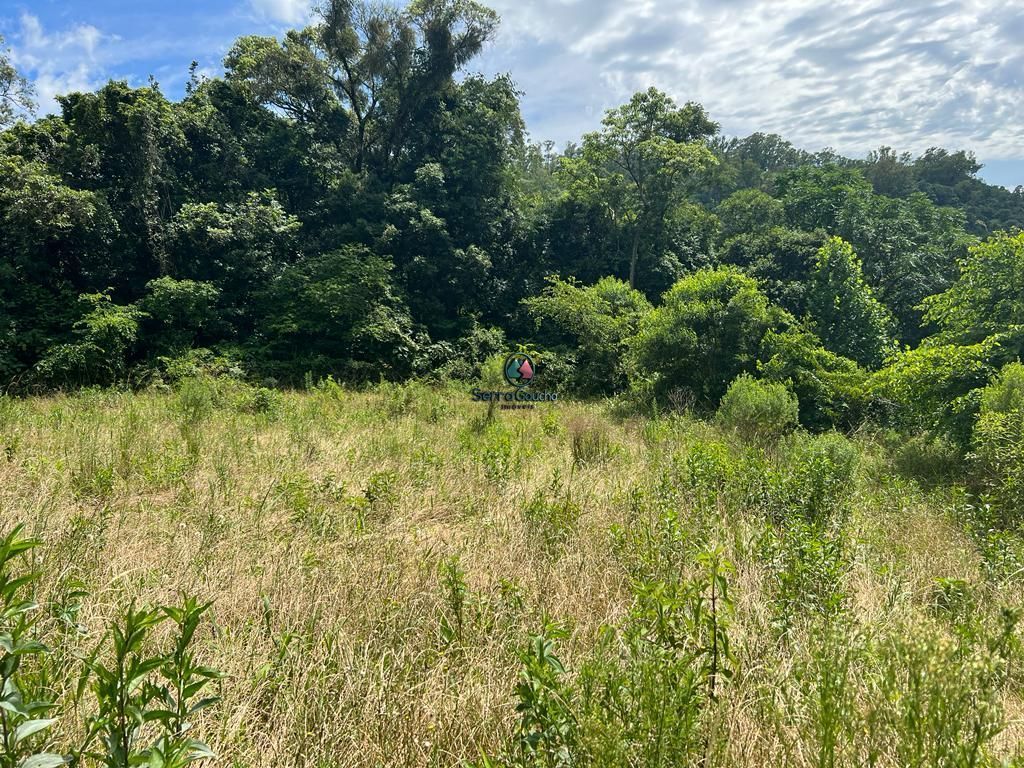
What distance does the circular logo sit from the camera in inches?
338

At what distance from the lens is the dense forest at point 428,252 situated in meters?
10.6

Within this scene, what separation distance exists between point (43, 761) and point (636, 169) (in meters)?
20.6

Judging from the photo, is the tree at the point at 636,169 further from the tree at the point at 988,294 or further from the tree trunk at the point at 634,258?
the tree at the point at 988,294

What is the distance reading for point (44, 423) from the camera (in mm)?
5910

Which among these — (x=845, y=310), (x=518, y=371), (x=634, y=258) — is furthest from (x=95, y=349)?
(x=845, y=310)

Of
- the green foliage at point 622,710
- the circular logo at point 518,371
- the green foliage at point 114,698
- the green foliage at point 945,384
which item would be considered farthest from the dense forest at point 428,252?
the green foliage at point 114,698

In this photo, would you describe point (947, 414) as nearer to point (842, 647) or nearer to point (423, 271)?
point (842, 647)

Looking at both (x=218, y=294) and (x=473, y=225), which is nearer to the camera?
(x=218, y=294)

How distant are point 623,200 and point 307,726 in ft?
63.5

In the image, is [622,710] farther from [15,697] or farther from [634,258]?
[634,258]

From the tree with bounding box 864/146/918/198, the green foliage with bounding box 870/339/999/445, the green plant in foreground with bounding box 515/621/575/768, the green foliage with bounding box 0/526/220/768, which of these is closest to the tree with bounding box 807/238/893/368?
the green foliage with bounding box 870/339/999/445

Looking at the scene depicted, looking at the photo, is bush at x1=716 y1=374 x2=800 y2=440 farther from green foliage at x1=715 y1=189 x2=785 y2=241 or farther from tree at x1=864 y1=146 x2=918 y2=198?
tree at x1=864 y1=146 x2=918 y2=198

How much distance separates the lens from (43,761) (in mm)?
898

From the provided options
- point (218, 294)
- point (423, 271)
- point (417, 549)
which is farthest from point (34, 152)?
point (417, 549)
